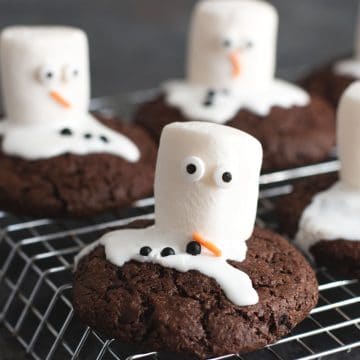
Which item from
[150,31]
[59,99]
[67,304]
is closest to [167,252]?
[67,304]

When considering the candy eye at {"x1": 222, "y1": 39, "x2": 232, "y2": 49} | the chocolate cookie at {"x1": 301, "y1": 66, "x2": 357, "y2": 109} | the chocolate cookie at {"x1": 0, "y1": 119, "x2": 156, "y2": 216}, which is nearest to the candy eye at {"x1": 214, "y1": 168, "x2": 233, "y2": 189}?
the chocolate cookie at {"x1": 0, "y1": 119, "x2": 156, "y2": 216}

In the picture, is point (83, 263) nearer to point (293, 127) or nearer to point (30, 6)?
point (293, 127)

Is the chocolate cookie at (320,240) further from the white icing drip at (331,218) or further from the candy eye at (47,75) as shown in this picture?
the candy eye at (47,75)

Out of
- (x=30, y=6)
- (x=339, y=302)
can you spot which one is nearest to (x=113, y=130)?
(x=339, y=302)

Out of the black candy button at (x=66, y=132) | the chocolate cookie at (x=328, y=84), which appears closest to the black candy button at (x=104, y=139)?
the black candy button at (x=66, y=132)

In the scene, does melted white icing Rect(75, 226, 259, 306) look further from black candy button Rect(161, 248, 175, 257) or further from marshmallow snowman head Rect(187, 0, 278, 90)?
marshmallow snowman head Rect(187, 0, 278, 90)
